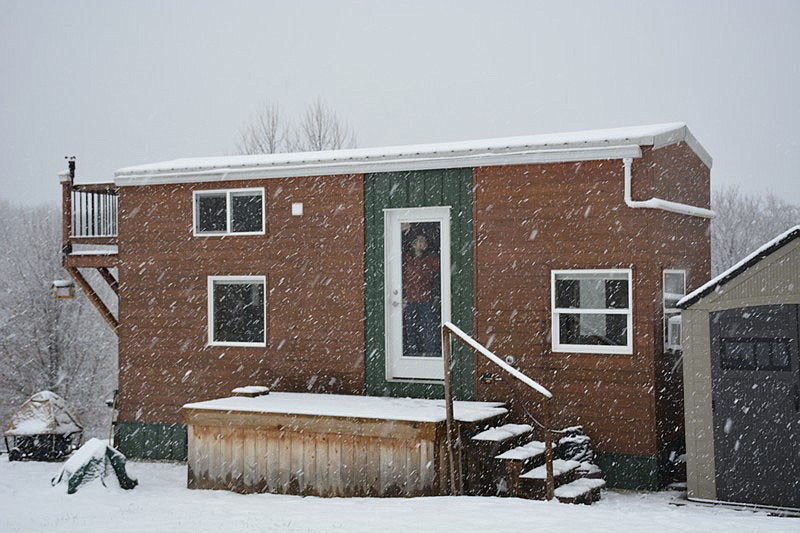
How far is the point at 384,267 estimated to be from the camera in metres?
11.5

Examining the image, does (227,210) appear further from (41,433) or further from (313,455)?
(41,433)

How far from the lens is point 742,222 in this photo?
42.2m

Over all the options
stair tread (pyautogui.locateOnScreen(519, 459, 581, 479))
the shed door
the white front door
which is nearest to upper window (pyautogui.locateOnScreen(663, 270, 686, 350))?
the shed door

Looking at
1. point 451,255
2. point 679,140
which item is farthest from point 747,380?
point 451,255

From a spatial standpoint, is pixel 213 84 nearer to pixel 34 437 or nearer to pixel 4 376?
pixel 4 376

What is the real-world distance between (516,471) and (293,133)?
28526 millimetres

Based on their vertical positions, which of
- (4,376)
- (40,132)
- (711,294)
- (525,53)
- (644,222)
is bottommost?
(4,376)

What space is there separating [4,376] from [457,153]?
2290 cm

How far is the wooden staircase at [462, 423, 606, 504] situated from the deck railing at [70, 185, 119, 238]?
7.25m

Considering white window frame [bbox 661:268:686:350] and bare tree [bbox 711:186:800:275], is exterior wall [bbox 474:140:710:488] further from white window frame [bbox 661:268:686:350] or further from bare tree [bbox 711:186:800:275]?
bare tree [bbox 711:186:800:275]

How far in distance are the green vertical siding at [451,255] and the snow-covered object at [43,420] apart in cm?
545

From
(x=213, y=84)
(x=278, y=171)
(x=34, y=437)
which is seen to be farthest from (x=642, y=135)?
(x=213, y=84)

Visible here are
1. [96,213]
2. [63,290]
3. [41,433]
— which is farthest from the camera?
[63,290]

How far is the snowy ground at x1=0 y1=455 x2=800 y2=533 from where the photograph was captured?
24.9 ft
